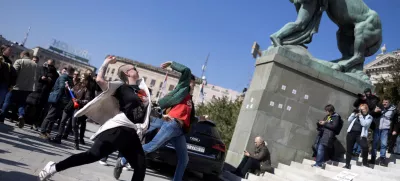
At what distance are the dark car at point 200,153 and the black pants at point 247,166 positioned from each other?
1.01 m

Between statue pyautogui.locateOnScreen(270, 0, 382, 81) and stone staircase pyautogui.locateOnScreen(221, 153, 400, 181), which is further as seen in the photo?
statue pyautogui.locateOnScreen(270, 0, 382, 81)

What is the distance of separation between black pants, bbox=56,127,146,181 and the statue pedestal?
5818mm

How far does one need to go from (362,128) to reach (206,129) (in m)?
3.73

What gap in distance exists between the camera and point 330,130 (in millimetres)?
9383

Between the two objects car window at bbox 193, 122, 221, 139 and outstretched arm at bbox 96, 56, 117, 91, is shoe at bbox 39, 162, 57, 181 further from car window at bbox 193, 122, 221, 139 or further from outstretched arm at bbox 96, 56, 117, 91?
car window at bbox 193, 122, 221, 139

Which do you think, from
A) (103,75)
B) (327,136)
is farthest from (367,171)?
(103,75)

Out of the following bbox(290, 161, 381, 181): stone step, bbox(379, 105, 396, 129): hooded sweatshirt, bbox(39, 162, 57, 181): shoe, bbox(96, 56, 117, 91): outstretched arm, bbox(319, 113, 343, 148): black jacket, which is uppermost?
bbox(379, 105, 396, 129): hooded sweatshirt

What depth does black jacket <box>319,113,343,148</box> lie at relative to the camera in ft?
30.3

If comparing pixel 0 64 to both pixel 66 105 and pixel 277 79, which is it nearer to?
pixel 66 105

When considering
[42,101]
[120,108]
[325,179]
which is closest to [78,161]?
[120,108]

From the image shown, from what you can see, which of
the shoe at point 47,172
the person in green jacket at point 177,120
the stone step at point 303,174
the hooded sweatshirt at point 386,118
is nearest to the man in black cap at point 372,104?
the hooded sweatshirt at point 386,118

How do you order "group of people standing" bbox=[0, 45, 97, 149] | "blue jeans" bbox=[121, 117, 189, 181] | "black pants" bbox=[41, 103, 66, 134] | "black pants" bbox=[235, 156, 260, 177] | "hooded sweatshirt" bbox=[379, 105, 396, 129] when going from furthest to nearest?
"hooded sweatshirt" bbox=[379, 105, 396, 129] → "black pants" bbox=[235, 156, 260, 177] → "black pants" bbox=[41, 103, 66, 134] → "group of people standing" bbox=[0, 45, 97, 149] → "blue jeans" bbox=[121, 117, 189, 181]

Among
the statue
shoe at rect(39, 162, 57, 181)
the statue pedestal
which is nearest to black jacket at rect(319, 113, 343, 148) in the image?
the statue pedestal

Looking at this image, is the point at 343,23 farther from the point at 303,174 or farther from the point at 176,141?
the point at 176,141
